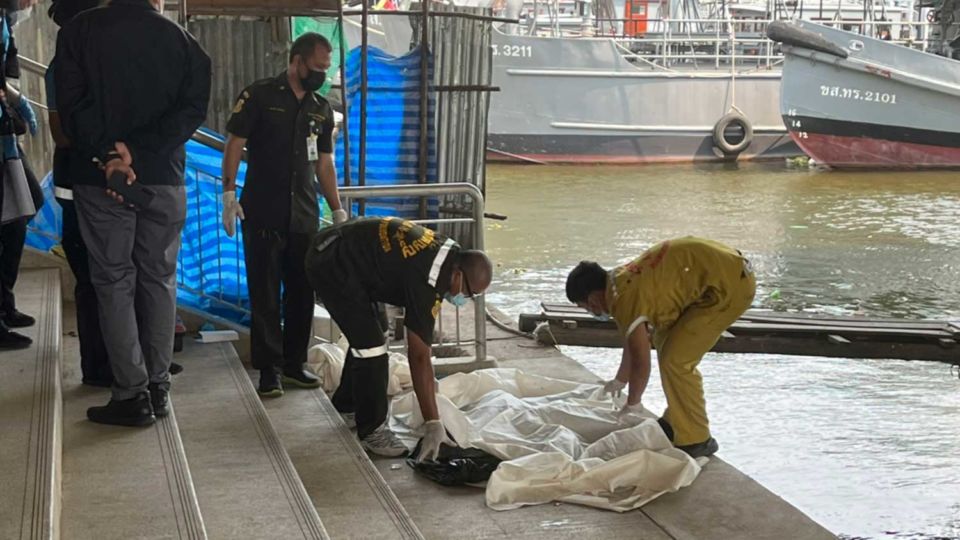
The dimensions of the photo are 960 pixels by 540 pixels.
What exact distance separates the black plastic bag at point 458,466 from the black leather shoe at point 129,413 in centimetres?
114

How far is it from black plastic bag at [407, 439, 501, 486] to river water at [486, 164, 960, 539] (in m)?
1.44

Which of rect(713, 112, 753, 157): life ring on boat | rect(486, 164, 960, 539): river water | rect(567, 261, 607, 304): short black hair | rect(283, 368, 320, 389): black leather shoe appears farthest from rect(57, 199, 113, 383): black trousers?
rect(713, 112, 753, 157): life ring on boat

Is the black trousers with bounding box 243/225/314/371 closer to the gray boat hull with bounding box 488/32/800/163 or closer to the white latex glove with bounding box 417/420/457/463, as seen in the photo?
the white latex glove with bounding box 417/420/457/463

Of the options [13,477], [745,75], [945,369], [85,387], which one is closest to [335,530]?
[13,477]

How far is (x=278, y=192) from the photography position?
4949 millimetres

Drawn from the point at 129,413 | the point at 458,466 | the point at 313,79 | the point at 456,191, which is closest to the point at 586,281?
the point at 458,466

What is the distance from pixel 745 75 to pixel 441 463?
18.5m

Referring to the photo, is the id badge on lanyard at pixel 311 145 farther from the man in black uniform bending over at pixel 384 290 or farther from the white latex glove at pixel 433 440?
the white latex glove at pixel 433 440

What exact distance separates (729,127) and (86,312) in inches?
725

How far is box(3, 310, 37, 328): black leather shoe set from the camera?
464cm

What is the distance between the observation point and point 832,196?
1638 cm

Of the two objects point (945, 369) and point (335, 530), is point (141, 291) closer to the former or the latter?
point (335, 530)

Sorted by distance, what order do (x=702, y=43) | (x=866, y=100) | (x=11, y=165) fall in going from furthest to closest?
(x=702, y=43)
(x=866, y=100)
(x=11, y=165)

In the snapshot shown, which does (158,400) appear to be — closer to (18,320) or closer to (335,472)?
(335,472)
